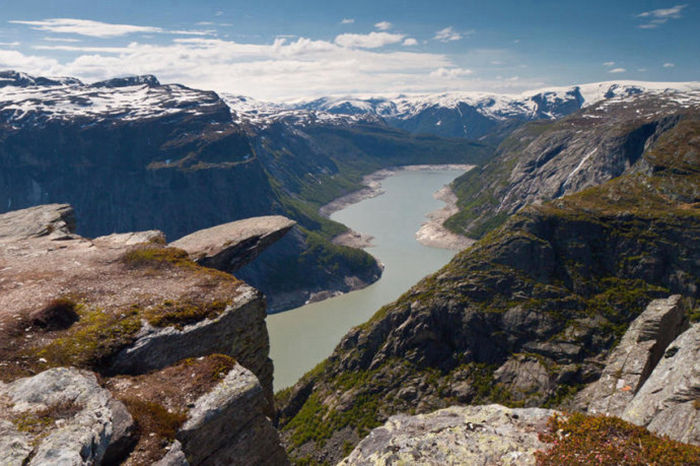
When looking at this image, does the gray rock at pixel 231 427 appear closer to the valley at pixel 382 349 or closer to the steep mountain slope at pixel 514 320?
the valley at pixel 382 349

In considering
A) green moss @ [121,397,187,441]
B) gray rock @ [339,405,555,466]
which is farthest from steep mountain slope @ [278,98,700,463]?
green moss @ [121,397,187,441]

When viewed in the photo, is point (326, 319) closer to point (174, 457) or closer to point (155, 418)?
point (155, 418)

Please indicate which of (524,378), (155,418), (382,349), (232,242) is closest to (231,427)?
(155,418)

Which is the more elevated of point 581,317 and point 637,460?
point 637,460

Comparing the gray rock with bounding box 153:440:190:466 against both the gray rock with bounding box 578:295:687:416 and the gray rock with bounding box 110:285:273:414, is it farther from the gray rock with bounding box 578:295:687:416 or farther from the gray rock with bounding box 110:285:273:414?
the gray rock with bounding box 578:295:687:416

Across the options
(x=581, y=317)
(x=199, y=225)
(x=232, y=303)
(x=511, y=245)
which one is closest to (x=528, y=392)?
(x=581, y=317)

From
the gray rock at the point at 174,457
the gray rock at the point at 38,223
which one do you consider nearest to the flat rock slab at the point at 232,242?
the gray rock at the point at 38,223

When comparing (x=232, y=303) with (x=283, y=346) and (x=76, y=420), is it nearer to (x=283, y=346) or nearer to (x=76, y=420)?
(x=76, y=420)
